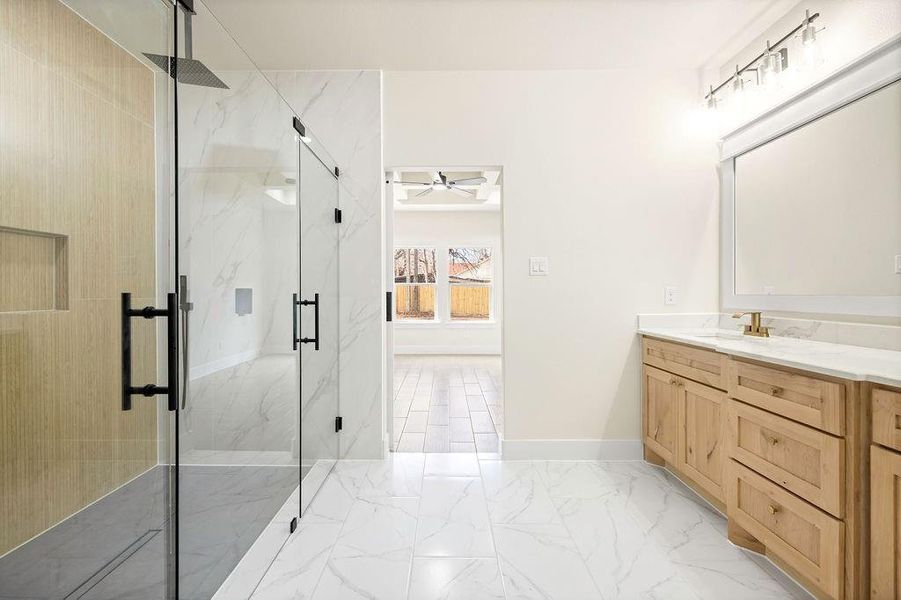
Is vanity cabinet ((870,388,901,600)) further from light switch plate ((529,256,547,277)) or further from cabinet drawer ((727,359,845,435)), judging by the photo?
light switch plate ((529,256,547,277))

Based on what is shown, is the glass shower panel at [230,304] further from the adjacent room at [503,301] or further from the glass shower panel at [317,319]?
the glass shower panel at [317,319]

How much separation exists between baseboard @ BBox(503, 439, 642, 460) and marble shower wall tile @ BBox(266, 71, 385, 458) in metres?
0.90

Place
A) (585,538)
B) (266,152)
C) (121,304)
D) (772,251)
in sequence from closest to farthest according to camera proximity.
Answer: (121,304) < (266,152) < (585,538) < (772,251)

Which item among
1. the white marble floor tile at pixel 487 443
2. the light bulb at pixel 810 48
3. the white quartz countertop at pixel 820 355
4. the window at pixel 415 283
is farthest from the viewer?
the window at pixel 415 283

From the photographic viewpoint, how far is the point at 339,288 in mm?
2885

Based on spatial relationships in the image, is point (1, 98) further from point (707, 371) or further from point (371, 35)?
point (707, 371)

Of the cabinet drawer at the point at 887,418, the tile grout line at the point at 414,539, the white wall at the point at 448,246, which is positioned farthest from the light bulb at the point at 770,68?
the white wall at the point at 448,246

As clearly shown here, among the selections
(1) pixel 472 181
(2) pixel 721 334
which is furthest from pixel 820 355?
(1) pixel 472 181

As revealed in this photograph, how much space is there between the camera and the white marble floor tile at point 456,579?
5.20 ft

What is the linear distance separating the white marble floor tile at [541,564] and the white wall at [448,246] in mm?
5622

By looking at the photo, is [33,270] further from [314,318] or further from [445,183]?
[445,183]

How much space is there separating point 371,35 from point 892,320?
2.92 metres

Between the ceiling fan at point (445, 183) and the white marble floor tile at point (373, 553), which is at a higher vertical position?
the ceiling fan at point (445, 183)

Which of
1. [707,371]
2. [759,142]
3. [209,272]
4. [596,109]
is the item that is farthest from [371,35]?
[707,371]
